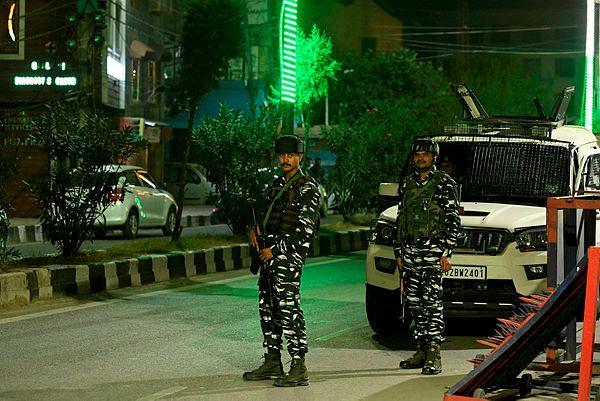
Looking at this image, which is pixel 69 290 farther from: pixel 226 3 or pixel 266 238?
pixel 226 3

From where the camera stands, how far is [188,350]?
10523 mm

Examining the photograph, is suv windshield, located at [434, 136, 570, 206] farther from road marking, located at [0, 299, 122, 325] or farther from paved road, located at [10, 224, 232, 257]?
paved road, located at [10, 224, 232, 257]

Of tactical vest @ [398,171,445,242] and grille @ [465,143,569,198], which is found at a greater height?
grille @ [465,143,569,198]

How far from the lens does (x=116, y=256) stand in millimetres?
16766

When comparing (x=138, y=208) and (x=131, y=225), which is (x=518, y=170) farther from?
(x=138, y=208)

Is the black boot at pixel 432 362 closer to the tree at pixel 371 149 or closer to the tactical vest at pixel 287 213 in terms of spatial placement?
the tactical vest at pixel 287 213

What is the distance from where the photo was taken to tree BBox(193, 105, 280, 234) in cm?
2109

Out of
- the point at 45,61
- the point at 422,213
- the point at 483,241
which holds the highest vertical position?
the point at 45,61

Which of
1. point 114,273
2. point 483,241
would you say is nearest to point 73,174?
point 114,273

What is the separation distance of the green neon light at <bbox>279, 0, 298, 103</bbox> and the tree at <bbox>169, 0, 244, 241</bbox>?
1667 mm

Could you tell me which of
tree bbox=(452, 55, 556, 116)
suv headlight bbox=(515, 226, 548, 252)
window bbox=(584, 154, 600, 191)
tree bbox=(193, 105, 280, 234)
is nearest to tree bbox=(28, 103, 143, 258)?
tree bbox=(193, 105, 280, 234)

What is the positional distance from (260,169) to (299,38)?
10.4 meters

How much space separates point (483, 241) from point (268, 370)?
9.45 ft

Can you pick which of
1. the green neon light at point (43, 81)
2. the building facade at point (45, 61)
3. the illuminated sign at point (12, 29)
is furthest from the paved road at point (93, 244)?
the illuminated sign at point (12, 29)
